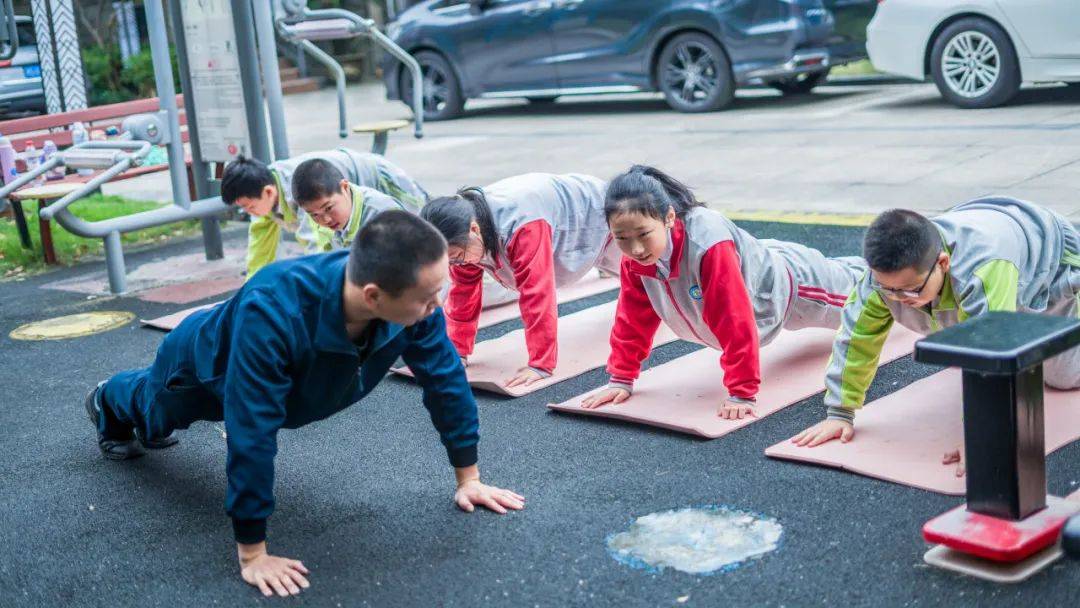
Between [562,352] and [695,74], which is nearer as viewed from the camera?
[562,352]

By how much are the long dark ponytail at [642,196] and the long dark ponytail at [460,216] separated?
54 cm

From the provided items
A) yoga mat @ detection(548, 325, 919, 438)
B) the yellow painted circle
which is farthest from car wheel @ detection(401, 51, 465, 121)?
yoga mat @ detection(548, 325, 919, 438)

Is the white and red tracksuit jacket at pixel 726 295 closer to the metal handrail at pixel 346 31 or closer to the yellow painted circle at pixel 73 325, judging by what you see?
the yellow painted circle at pixel 73 325

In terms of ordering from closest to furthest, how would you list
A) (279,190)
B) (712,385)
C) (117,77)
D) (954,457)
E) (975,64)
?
(954,457) → (712,385) → (279,190) → (975,64) → (117,77)

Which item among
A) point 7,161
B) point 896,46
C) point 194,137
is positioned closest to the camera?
point 194,137

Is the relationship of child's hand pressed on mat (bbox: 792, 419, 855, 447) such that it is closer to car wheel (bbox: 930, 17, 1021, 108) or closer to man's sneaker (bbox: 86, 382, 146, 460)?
man's sneaker (bbox: 86, 382, 146, 460)

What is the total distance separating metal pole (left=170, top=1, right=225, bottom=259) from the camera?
23.9 ft

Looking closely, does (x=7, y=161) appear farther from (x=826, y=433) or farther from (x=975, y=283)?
(x=975, y=283)

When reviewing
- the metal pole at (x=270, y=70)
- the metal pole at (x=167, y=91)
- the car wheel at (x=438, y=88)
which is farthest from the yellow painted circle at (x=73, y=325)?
the car wheel at (x=438, y=88)

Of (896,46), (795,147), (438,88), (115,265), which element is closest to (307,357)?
(115,265)

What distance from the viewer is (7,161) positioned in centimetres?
792

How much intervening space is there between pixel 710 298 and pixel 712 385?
1.53 feet

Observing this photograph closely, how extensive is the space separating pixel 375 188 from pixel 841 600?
11.7ft

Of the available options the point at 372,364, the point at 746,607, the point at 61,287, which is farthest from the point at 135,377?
the point at 61,287
